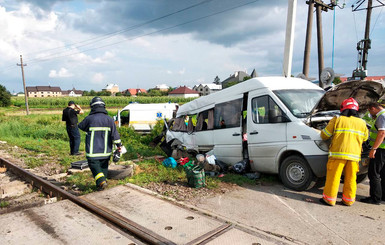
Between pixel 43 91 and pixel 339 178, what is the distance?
→ 151107 millimetres

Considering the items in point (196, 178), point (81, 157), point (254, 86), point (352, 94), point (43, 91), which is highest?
point (43, 91)

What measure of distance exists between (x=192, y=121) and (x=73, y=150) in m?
4.68

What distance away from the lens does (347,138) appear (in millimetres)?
4324

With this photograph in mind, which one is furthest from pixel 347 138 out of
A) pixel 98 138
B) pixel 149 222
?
pixel 98 138

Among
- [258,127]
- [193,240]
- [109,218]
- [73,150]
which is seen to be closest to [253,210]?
[193,240]

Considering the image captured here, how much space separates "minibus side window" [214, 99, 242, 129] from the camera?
635 cm

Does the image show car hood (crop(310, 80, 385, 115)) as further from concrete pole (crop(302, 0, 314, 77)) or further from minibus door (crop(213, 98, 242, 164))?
concrete pole (crop(302, 0, 314, 77))

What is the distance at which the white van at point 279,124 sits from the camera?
4934 millimetres

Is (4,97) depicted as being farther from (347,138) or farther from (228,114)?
(347,138)

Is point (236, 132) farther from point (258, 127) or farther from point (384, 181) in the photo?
point (384, 181)

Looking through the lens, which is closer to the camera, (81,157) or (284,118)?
(284,118)

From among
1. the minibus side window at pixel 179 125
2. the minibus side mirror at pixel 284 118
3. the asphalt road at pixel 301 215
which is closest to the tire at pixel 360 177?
the asphalt road at pixel 301 215

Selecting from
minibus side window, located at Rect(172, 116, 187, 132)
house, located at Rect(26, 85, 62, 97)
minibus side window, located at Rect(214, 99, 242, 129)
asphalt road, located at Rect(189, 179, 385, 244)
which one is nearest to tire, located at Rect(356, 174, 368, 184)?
asphalt road, located at Rect(189, 179, 385, 244)

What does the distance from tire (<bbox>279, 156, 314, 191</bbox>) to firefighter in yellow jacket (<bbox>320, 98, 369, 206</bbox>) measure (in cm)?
48
